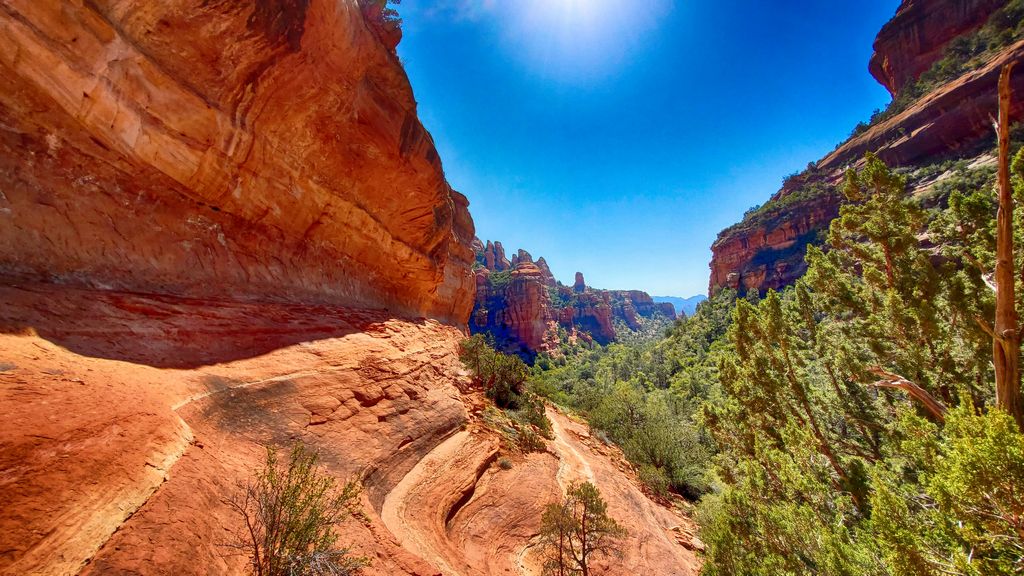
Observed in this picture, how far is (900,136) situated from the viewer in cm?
4269

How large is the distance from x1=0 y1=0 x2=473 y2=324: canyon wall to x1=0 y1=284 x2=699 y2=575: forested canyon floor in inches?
47.5

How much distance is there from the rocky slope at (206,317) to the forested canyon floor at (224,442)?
1.2 inches

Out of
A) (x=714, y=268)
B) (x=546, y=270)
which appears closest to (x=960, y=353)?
(x=714, y=268)

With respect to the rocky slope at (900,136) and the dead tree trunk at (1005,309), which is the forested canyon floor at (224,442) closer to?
the dead tree trunk at (1005,309)

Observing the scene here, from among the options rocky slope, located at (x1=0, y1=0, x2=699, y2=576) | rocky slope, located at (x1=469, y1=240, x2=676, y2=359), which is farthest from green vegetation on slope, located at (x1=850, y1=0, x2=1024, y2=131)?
rocky slope, located at (x1=0, y1=0, x2=699, y2=576)

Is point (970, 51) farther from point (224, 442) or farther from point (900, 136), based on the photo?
point (224, 442)

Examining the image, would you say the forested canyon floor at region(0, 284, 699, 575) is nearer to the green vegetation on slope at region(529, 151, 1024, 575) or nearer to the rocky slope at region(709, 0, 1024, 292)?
the green vegetation on slope at region(529, 151, 1024, 575)

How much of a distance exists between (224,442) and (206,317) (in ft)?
12.7

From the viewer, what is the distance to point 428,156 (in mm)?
16125

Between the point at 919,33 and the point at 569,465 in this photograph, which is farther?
the point at 919,33

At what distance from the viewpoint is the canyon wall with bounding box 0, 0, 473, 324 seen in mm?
6621

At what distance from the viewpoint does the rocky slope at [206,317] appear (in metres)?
3.71

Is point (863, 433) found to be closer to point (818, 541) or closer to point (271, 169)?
point (818, 541)

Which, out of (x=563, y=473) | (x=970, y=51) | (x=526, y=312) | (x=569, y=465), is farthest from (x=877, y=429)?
(x=970, y=51)
